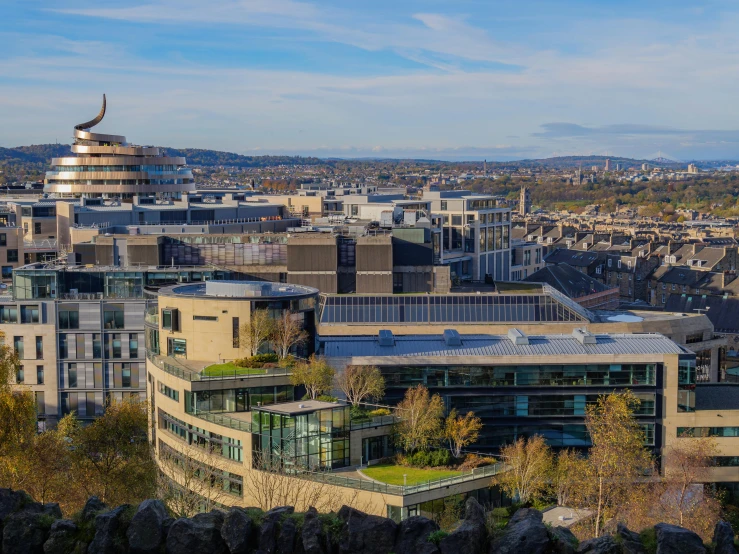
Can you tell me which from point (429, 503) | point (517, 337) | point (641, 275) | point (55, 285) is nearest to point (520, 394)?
point (517, 337)

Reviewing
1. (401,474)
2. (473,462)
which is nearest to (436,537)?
(401,474)

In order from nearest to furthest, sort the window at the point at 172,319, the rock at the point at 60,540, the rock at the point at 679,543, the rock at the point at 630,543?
the rock at the point at 679,543, the rock at the point at 630,543, the rock at the point at 60,540, the window at the point at 172,319

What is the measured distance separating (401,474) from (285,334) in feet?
30.4

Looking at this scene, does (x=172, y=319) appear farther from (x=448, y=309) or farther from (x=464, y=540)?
(x=464, y=540)

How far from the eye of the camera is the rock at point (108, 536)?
1764cm

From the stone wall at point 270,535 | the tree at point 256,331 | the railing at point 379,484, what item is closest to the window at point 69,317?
the tree at point 256,331

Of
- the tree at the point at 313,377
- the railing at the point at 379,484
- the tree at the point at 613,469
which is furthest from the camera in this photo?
the tree at the point at 313,377

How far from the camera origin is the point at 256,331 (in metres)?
45.5

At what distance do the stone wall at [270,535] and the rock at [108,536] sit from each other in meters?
0.02

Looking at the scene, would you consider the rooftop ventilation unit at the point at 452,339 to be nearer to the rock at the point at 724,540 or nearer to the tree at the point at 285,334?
the tree at the point at 285,334

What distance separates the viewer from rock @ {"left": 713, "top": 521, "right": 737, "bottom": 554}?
651 inches

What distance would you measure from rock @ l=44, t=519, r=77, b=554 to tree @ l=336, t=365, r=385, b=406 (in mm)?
27695

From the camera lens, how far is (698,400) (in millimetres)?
51125

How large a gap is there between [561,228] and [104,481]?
137m
